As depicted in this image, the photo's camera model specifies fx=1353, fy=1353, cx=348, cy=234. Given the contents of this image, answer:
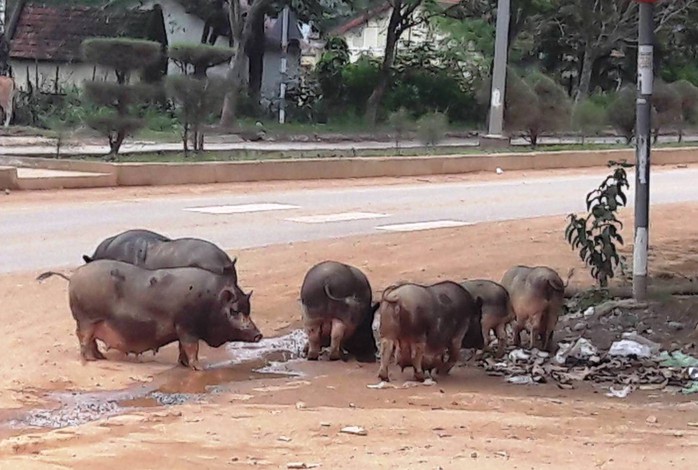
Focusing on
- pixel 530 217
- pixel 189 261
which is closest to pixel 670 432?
pixel 189 261

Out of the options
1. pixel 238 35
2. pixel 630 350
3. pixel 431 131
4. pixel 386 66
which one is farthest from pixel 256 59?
pixel 630 350

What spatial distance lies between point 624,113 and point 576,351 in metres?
25.3

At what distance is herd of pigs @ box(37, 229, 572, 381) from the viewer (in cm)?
848

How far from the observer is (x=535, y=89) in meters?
32.3

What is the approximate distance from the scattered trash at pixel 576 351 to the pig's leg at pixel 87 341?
3134mm

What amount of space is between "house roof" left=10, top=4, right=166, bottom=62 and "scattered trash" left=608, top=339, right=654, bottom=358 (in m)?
31.4

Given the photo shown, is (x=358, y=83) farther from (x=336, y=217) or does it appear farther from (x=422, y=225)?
(x=422, y=225)

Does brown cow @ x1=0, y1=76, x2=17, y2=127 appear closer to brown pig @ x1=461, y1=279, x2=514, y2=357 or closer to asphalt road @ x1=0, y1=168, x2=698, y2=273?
asphalt road @ x1=0, y1=168, x2=698, y2=273

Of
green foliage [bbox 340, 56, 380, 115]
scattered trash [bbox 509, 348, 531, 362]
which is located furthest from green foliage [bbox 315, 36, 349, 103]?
scattered trash [bbox 509, 348, 531, 362]

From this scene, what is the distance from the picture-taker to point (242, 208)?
18.1 m

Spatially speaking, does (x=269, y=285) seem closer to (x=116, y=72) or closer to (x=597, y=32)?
(x=116, y=72)

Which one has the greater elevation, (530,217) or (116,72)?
(116,72)

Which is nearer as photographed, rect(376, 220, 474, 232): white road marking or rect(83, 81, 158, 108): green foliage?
rect(376, 220, 474, 232): white road marking

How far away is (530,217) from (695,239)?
300 centimetres
